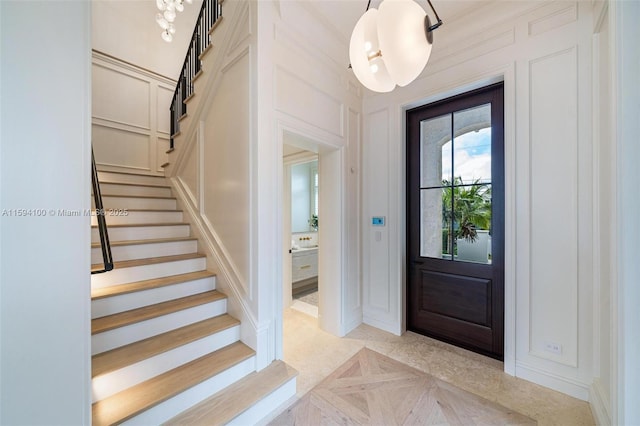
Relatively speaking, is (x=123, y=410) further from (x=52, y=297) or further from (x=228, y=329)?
(x=52, y=297)

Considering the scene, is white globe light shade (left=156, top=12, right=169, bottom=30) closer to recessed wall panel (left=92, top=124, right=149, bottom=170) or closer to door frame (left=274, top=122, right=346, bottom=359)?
door frame (left=274, top=122, right=346, bottom=359)

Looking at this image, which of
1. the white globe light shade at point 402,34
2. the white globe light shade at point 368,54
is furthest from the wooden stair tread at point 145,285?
the white globe light shade at point 402,34

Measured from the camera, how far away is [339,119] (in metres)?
2.75

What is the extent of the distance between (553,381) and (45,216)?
10.8ft

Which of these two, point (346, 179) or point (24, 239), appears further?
point (346, 179)

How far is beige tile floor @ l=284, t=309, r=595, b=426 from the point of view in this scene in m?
1.76

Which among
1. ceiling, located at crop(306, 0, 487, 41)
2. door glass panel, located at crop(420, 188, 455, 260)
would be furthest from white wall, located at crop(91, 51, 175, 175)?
door glass panel, located at crop(420, 188, 455, 260)

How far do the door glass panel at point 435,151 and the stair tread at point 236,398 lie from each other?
7.80ft

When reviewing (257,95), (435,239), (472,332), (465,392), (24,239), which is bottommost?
(465,392)

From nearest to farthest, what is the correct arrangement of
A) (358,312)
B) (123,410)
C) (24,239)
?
(24,239), (123,410), (358,312)

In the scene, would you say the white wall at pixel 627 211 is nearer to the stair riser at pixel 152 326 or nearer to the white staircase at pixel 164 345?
the white staircase at pixel 164 345

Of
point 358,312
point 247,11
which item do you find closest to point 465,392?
point 358,312

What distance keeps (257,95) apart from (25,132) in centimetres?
137

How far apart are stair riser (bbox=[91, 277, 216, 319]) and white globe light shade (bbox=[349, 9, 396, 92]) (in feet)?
6.91
